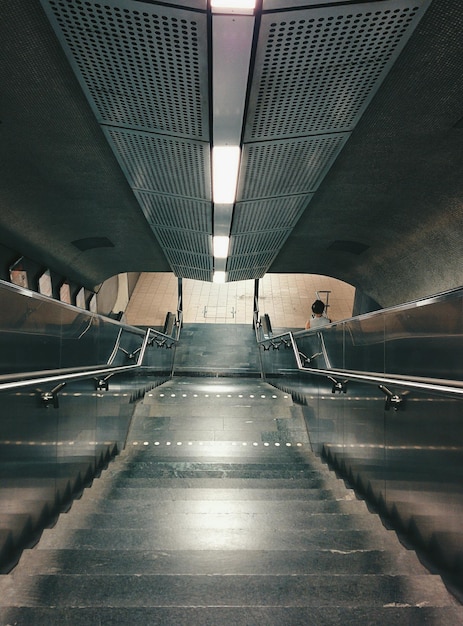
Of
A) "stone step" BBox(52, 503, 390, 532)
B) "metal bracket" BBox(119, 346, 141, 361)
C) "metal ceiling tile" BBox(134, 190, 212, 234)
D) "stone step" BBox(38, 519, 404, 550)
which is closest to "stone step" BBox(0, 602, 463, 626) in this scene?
"stone step" BBox(38, 519, 404, 550)

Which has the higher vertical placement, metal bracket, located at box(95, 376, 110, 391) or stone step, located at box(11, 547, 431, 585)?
metal bracket, located at box(95, 376, 110, 391)

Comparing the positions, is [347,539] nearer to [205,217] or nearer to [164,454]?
[164,454]

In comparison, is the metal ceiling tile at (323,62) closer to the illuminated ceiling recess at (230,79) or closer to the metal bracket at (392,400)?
the illuminated ceiling recess at (230,79)

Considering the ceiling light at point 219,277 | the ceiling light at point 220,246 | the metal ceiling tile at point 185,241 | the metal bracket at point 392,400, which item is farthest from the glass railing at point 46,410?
the ceiling light at point 219,277

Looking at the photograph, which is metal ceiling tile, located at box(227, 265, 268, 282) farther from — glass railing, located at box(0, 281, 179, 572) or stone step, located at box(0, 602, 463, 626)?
stone step, located at box(0, 602, 463, 626)

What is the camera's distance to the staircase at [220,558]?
1.75m

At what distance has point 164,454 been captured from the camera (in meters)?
5.03

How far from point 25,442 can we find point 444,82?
145 inches

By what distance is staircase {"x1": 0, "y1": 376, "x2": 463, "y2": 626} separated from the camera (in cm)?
175

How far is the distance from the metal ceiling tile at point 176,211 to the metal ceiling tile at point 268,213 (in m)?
0.40

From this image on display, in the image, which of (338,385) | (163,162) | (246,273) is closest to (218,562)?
(338,385)

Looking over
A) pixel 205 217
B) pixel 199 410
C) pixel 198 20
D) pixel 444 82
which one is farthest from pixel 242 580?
pixel 205 217

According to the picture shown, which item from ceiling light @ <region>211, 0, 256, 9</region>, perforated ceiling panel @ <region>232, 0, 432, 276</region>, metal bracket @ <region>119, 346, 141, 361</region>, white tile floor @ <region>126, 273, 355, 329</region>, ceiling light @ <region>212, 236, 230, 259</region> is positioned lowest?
metal bracket @ <region>119, 346, 141, 361</region>

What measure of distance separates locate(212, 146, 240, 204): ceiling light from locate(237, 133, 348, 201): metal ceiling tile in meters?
0.08
